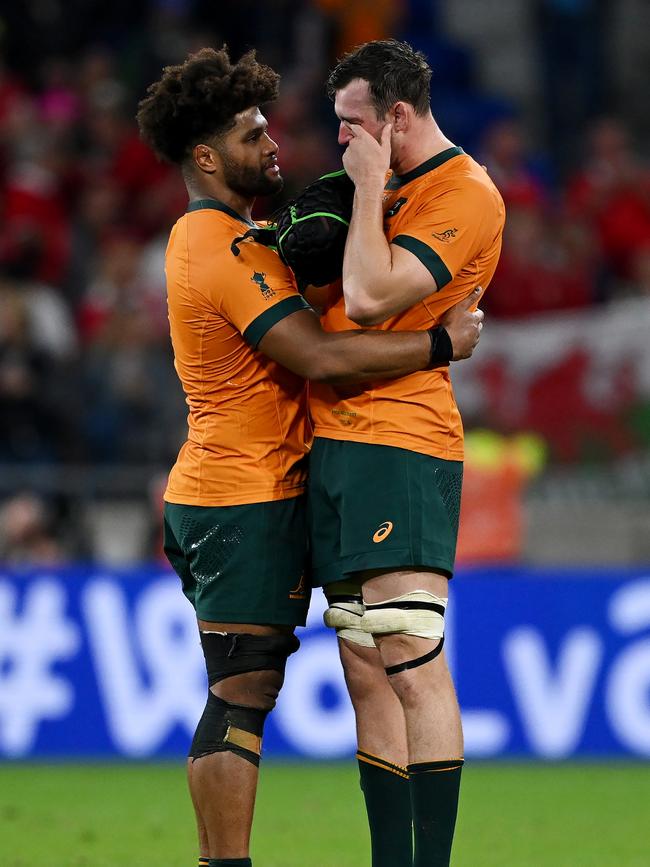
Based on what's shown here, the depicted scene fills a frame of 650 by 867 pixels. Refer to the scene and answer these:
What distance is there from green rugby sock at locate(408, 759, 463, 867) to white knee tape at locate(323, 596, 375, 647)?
420 mm

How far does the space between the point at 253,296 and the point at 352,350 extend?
0.33 m

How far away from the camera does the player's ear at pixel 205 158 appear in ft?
15.9

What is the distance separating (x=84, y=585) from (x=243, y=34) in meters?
7.03

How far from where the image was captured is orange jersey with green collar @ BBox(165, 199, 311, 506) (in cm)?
467

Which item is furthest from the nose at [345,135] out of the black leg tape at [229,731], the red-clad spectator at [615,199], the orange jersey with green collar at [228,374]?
the red-clad spectator at [615,199]

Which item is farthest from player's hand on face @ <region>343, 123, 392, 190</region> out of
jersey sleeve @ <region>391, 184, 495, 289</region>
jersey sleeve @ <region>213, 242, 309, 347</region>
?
jersey sleeve @ <region>213, 242, 309, 347</region>

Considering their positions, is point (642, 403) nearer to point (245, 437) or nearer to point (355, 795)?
point (355, 795)

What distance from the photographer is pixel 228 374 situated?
4.78 metres

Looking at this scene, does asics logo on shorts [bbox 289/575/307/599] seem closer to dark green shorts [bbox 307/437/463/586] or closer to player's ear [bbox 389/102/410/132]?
dark green shorts [bbox 307/437/463/586]

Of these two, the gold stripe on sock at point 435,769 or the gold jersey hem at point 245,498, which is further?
the gold jersey hem at point 245,498

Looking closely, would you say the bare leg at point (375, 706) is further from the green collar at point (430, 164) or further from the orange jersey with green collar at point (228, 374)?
the green collar at point (430, 164)

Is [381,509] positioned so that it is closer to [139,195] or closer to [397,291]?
[397,291]

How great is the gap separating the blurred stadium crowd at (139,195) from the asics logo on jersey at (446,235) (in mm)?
4871

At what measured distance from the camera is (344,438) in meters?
4.68
